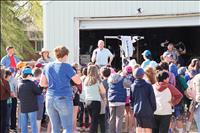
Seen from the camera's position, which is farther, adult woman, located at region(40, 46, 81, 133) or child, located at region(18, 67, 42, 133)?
child, located at region(18, 67, 42, 133)

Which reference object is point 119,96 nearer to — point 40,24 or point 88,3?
point 88,3

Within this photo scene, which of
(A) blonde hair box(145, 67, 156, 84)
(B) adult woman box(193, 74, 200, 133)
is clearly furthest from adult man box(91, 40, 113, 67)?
(A) blonde hair box(145, 67, 156, 84)

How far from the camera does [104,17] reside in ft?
57.4

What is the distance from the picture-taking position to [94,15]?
17609 mm

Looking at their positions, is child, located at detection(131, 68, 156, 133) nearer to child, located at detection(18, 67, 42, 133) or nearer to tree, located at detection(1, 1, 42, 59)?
child, located at detection(18, 67, 42, 133)

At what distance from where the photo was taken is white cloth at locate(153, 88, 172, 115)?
9.20 meters

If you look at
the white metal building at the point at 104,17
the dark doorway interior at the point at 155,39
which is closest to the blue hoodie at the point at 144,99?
the white metal building at the point at 104,17

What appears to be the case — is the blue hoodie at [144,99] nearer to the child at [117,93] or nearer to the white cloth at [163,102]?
the white cloth at [163,102]

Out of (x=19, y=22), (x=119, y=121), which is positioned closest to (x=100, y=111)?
(x=119, y=121)

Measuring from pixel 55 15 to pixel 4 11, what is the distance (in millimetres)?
14432

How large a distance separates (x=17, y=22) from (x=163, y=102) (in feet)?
85.0

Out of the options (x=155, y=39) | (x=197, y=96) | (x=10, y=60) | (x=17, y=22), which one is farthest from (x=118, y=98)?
(x=17, y=22)

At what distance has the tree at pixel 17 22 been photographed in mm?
31516

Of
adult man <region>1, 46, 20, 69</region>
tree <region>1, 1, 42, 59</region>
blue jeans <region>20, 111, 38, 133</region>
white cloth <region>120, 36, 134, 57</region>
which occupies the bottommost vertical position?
blue jeans <region>20, 111, 38, 133</region>
